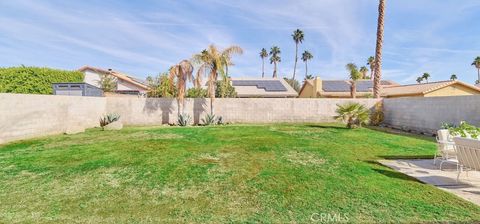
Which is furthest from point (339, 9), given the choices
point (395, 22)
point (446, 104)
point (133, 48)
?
point (133, 48)

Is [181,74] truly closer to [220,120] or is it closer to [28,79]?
[220,120]

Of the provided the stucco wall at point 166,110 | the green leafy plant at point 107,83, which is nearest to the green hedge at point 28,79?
the stucco wall at point 166,110

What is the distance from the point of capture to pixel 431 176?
20.3 ft

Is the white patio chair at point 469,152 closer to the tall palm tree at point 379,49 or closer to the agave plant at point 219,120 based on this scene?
the agave plant at point 219,120

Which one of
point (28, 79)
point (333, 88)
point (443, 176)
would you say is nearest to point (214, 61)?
point (443, 176)

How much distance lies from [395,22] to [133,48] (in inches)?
887

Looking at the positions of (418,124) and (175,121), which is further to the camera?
(175,121)

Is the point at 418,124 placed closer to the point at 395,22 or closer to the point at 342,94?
the point at 395,22

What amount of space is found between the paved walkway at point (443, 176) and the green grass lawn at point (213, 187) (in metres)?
0.40

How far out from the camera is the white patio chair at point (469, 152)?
5.29m

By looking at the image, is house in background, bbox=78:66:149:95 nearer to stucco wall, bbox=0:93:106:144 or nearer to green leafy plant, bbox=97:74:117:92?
green leafy plant, bbox=97:74:117:92

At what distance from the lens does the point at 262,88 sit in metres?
36.2

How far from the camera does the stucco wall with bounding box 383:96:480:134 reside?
12448 millimetres

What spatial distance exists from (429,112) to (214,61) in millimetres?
13160
